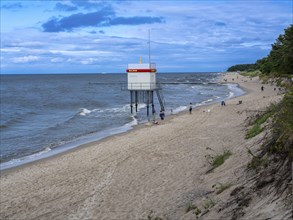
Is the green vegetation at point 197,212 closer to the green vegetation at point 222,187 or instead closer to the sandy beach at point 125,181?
the sandy beach at point 125,181

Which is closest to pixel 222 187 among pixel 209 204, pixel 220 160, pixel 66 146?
pixel 209 204

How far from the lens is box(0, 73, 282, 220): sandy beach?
32.5 ft

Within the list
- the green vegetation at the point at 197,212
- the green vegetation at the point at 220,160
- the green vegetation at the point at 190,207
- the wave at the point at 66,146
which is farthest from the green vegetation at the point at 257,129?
the wave at the point at 66,146

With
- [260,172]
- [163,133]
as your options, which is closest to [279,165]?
[260,172]

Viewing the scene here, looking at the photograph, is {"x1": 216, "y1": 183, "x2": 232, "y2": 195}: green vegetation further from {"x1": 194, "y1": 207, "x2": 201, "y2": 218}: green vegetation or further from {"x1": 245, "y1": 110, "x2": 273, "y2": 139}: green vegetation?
{"x1": 245, "y1": 110, "x2": 273, "y2": 139}: green vegetation

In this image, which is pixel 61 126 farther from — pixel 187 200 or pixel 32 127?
pixel 187 200

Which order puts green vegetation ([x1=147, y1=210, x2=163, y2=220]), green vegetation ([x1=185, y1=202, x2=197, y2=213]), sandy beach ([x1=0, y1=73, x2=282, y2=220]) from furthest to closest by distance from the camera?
1. sandy beach ([x1=0, y1=73, x2=282, y2=220])
2. green vegetation ([x1=147, y1=210, x2=163, y2=220])
3. green vegetation ([x1=185, y1=202, x2=197, y2=213])

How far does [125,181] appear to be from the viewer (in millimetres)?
13133

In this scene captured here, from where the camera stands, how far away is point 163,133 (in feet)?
77.6

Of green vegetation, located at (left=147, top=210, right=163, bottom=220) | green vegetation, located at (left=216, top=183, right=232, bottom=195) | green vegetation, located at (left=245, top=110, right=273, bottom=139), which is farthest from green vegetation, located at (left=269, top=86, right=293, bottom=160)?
green vegetation, located at (left=245, top=110, right=273, bottom=139)

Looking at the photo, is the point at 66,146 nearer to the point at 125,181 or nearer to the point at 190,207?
the point at 125,181

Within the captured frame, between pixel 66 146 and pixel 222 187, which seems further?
pixel 66 146

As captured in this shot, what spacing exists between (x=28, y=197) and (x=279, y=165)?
27.8 feet

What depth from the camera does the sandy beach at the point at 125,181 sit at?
9914mm
